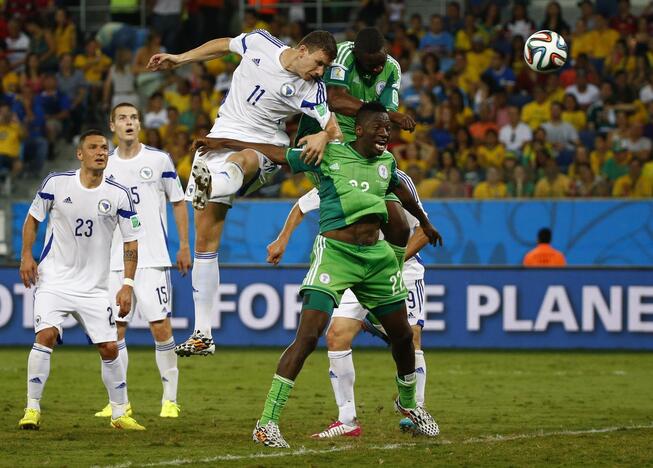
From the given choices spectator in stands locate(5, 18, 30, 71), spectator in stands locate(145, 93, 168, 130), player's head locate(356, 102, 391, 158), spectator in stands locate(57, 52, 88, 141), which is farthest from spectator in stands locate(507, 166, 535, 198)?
spectator in stands locate(5, 18, 30, 71)

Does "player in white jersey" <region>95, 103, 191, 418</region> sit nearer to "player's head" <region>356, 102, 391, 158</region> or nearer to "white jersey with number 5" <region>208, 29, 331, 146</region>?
"white jersey with number 5" <region>208, 29, 331, 146</region>

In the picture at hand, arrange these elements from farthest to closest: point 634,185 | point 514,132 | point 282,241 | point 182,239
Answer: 1. point 514,132
2. point 634,185
3. point 182,239
4. point 282,241

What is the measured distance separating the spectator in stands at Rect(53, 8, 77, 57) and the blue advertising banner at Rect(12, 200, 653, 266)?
663 cm

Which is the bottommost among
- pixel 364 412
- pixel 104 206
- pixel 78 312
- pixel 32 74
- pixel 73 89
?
pixel 364 412

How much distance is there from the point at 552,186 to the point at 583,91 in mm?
3166

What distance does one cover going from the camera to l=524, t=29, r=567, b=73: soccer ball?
10.8m

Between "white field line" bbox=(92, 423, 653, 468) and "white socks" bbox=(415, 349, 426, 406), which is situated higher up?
"white socks" bbox=(415, 349, 426, 406)

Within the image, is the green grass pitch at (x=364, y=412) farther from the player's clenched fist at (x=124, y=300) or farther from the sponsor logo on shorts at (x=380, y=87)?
the sponsor logo on shorts at (x=380, y=87)

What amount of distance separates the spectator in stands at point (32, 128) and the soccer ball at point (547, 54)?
10.7 m

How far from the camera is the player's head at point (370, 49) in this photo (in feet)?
31.7

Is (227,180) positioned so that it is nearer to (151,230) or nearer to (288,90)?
(288,90)

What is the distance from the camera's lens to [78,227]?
32.3ft

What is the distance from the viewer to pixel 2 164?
20.2 meters

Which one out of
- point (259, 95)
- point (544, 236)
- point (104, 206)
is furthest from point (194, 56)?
point (544, 236)
